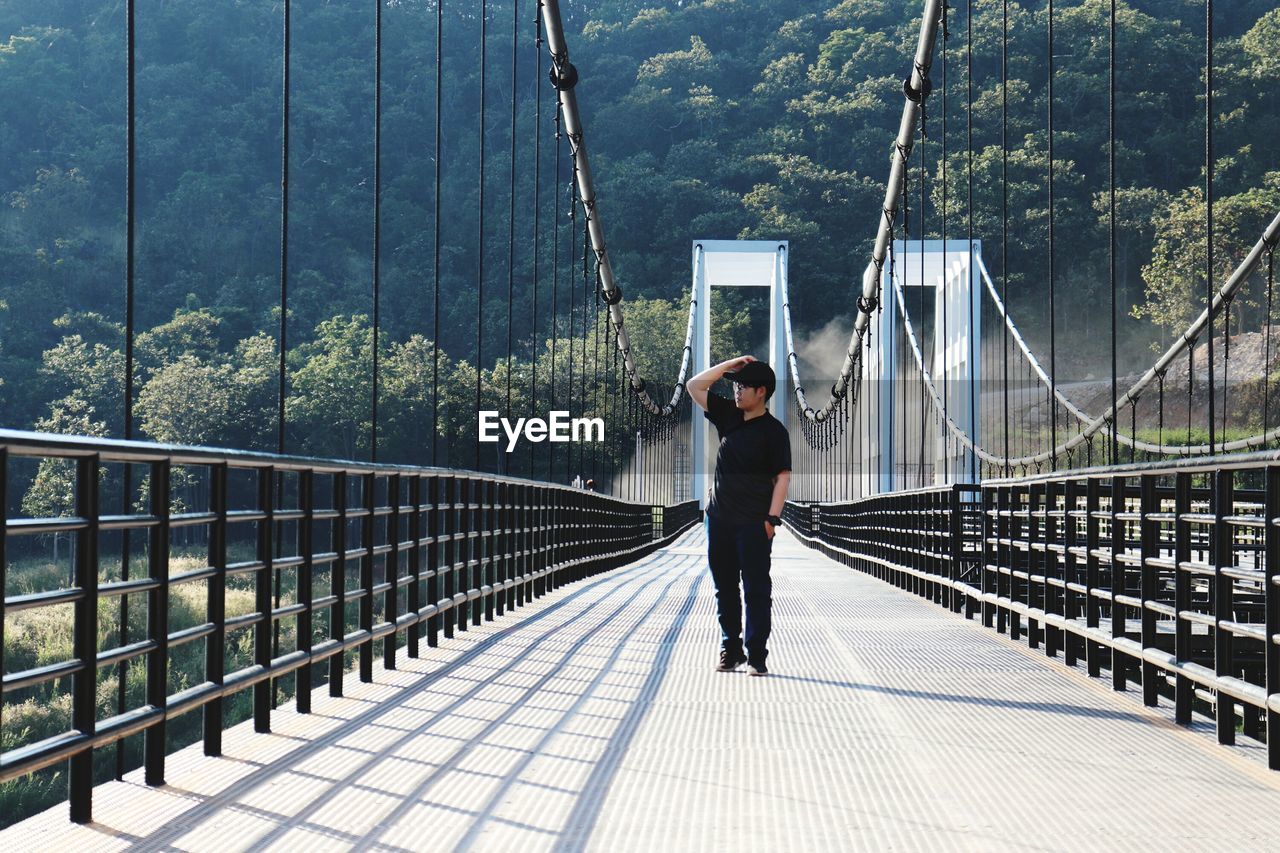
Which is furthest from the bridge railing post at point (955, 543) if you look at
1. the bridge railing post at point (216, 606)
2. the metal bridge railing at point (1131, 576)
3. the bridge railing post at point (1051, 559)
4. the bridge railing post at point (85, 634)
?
the bridge railing post at point (85, 634)

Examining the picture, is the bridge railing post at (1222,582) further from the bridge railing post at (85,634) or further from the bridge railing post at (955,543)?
the bridge railing post at (955,543)

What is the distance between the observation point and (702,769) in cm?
407

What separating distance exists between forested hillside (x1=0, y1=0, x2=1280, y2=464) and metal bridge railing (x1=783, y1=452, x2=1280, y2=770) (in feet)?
106

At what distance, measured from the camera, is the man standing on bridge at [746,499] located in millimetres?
6430

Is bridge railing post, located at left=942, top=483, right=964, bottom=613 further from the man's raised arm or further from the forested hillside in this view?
the forested hillside

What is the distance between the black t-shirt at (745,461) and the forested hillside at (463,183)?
118 ft

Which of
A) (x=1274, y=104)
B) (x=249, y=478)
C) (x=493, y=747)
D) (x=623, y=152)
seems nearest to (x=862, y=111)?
(x=623, y=152)

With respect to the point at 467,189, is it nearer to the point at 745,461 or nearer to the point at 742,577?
the point at 742,577

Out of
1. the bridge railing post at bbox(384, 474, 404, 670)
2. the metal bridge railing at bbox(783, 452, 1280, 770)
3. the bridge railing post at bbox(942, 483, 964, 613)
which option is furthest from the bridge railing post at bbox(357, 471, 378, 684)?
the bridge railing post at bbox(942, 483, 964, 613)

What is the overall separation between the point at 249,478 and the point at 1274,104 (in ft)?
124

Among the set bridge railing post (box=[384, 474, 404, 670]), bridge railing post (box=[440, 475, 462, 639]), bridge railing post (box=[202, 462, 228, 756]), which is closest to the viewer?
bridge railing post (box=[202, 462, 228, 756])

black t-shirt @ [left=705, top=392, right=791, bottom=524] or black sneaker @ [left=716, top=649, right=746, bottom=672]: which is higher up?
black t-shirt @ [left=705, top=392, right=791, bottom=524]

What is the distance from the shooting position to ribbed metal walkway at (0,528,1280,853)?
10.7ft

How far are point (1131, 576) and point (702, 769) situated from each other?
7.60 m
